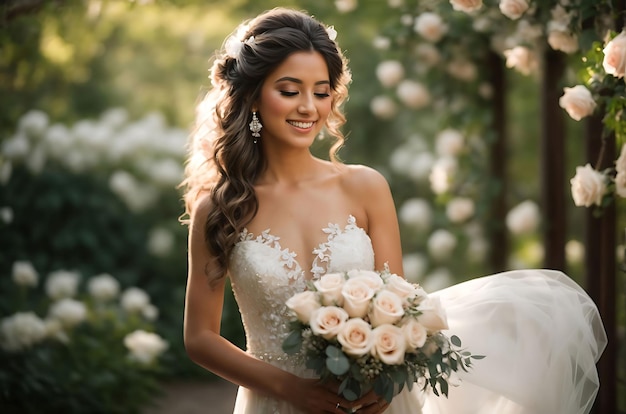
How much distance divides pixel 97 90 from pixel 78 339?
18.4 feet

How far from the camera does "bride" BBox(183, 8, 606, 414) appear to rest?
2.96 m

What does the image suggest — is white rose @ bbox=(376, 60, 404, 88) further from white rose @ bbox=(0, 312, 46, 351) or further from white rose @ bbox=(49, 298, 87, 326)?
white rose @ bbox=(0, 312, 46, 351)

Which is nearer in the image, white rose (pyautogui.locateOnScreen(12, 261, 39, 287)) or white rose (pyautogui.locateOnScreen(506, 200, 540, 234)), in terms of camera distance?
white rose (pyautogui.locateOnScreen(506, 200, 540, 234))

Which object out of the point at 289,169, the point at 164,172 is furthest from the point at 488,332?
the point at 164,172

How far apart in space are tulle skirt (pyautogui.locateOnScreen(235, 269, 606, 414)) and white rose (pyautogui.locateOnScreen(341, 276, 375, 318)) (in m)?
0.64

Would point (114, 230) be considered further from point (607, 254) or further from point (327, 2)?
point (607, 254)

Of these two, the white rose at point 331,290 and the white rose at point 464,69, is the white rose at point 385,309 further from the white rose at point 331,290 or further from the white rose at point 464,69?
the white rose at point 464,69

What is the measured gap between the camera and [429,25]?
5.32 m

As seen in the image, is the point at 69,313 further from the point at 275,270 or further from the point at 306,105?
the point at 306,105

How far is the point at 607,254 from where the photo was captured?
4.01 meters

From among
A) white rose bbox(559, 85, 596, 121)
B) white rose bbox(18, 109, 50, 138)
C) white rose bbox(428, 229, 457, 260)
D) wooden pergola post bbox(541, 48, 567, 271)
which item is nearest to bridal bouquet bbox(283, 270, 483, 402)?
white rose bbox(559, 85, 596, 121)

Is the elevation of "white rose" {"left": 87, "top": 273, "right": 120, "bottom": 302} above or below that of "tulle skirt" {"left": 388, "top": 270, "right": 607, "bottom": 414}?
above

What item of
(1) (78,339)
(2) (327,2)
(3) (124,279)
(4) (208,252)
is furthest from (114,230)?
(4) (208,252)

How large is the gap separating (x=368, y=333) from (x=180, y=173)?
5.82 m
